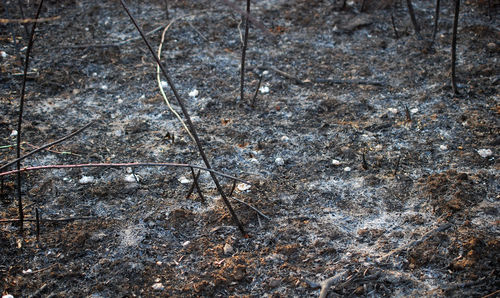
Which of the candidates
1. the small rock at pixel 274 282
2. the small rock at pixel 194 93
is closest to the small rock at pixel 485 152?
the small rock at pixel 274 282

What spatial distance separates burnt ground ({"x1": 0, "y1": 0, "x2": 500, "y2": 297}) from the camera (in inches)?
81.0

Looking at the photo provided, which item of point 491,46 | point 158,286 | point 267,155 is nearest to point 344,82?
point 267,155

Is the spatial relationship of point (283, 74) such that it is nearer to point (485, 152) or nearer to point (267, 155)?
point (267, 155)

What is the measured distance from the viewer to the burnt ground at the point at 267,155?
6.75 ft

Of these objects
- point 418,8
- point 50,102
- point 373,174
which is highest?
point 418,8

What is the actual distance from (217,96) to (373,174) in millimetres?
1302

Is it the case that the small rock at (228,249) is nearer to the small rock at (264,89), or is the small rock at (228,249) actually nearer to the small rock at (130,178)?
the small rock at (130,178)

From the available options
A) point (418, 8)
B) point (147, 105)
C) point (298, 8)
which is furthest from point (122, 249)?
point (418, 8)

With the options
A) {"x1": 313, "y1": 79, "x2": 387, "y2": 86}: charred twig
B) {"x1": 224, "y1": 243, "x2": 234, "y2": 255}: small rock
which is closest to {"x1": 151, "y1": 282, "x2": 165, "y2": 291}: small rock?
{"x1": 224, "y1": 243, "x2": 234, "y2": 255}: small rock

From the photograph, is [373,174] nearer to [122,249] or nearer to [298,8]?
[122,249]

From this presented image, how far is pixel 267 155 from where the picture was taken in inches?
111

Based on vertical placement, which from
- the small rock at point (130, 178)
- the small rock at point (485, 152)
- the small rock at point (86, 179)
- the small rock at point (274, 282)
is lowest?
the small rock at point (86, 179)

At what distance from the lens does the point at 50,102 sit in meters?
3.29

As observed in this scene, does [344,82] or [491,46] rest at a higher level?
[491,46]
